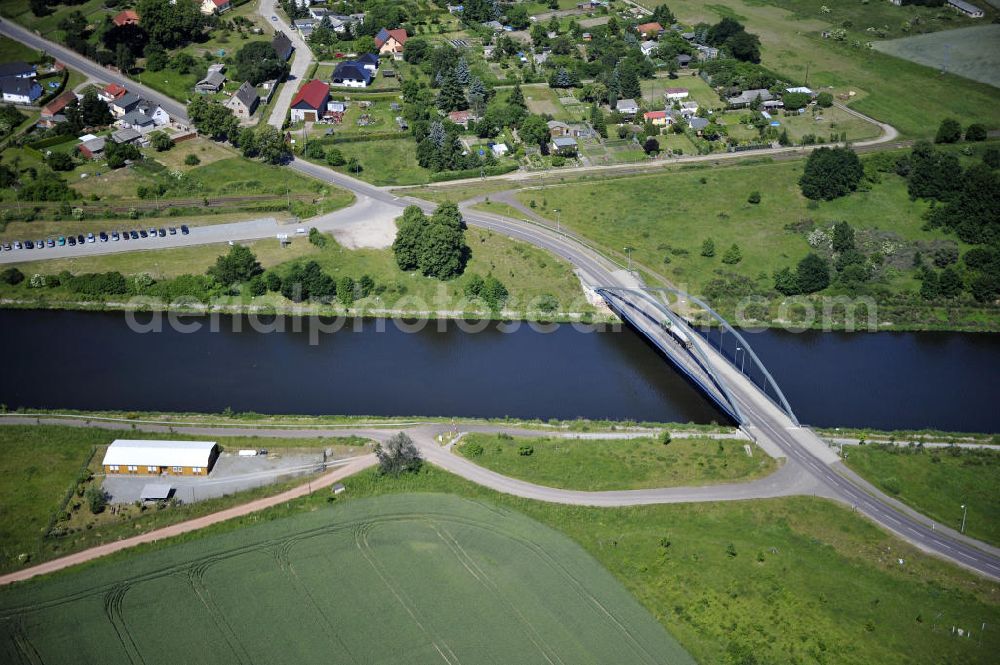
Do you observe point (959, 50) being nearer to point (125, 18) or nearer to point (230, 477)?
Answer: point (125, 18)

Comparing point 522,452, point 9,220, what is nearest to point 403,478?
point 522,452

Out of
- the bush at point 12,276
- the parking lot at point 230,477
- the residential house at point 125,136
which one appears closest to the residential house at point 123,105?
the residential house at point 125,136

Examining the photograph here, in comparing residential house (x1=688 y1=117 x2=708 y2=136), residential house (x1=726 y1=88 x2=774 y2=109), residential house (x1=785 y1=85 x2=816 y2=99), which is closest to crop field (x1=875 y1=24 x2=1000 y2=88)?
residential house (x1=785 y1=85 x2=816 y2=99)

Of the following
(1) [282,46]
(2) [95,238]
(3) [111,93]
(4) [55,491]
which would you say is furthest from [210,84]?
(4) [55,491]

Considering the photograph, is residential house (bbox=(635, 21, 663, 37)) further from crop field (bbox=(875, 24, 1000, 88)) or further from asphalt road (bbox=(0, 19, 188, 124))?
asphalt road (bbox=(0, 19, 188, 124))

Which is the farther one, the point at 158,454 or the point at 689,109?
the point at 689,109

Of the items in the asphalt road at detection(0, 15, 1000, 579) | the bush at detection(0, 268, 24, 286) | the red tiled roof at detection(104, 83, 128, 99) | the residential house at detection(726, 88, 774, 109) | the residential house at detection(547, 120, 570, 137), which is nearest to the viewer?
the asphalt road at detection(0, 15, 1000, 579)

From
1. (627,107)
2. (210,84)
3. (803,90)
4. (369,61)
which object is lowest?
(210,84)

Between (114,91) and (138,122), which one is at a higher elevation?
(114,91)
